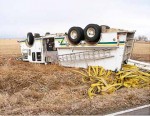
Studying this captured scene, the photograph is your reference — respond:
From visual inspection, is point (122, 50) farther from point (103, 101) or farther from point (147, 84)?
point (103, 101)

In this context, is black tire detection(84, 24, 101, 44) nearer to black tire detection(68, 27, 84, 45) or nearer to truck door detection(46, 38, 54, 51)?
black tire detection(68, 27, 84, 45)

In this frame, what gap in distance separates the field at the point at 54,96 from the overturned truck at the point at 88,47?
2022 mm

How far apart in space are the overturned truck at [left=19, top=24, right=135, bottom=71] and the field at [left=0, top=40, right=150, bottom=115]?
6.63 feet

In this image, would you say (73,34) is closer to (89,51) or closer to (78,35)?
(78,35)

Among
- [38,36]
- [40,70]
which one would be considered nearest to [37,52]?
[38,36]

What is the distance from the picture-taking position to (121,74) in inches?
476

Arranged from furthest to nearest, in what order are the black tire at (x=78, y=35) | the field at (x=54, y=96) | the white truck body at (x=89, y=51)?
the black tire at (x=78, y=35)
the white truck body at (x=89, y=51)
the field at (x=54, y=96)

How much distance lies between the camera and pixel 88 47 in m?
13.9

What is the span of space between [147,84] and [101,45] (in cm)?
336

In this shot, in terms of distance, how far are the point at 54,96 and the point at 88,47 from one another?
5159 millimetres

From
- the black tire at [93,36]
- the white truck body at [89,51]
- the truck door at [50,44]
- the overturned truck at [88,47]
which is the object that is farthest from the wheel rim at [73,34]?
the truck door at [50,44]

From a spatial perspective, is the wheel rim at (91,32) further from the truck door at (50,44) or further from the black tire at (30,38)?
the black tire at (30,38)

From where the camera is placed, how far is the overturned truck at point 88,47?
1313 cm

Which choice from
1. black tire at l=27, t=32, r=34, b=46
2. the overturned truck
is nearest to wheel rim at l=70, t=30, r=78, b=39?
the overturned truck
